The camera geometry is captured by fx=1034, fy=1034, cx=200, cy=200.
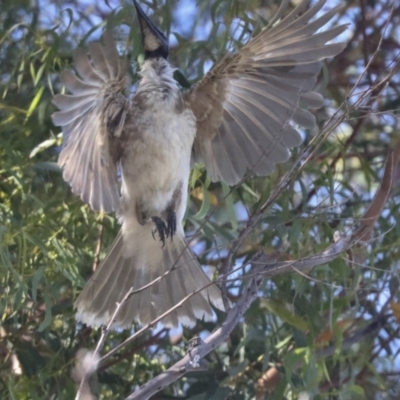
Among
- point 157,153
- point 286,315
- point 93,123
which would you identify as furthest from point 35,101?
point 286,315

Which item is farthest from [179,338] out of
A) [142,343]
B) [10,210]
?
[10,210]

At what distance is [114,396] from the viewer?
107 inches

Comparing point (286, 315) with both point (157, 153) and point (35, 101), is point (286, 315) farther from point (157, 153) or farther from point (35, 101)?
point (35, 101)

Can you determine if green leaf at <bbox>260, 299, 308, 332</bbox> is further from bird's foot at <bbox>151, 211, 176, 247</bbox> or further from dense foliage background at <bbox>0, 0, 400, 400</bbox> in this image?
A: bird's foot at <bbox>151, 211, 176, 247</bbox>

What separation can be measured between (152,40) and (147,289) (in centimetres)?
66

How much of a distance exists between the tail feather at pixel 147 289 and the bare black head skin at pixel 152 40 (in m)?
0.46

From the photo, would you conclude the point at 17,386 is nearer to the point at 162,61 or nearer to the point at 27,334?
the point at 27,334

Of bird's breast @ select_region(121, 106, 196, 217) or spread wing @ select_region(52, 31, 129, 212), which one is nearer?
spread wing @ select_region(52, 31, 129, 212)

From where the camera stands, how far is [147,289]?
2762 millimetres

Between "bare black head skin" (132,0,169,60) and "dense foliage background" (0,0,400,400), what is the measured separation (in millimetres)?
29

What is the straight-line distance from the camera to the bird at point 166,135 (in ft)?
7.88

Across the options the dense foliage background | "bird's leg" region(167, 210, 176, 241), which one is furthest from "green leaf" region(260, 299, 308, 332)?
"bird's leg" region(167, 210, 176, 241)

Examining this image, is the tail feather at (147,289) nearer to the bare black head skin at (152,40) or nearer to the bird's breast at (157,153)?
the bird's breast at (157,153)

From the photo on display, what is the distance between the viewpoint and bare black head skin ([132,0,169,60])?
2643 mm
